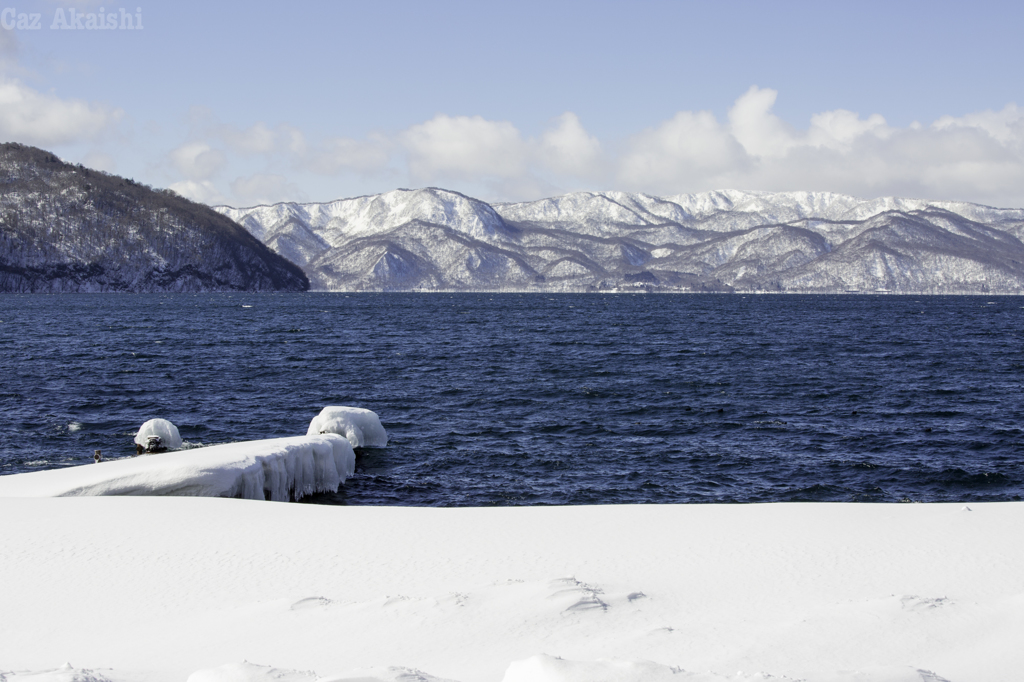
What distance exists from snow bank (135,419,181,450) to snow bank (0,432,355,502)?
555cm

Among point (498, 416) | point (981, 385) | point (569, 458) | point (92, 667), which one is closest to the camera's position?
point (92, 667)

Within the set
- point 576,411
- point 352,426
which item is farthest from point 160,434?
point 576,411

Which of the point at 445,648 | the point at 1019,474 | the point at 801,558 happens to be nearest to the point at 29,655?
the point at 445,648

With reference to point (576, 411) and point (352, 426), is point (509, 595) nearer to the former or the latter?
point (352, 426)

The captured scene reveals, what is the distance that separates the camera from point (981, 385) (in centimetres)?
3881

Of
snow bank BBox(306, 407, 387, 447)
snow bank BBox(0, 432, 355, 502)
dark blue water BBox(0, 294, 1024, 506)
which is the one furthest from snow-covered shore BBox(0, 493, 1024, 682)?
snow bank BBox(306, 407, 387, 447)

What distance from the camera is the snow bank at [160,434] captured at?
23.4m

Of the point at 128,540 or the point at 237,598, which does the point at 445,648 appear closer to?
the point at 237,598

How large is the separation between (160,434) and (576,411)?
15957 mm

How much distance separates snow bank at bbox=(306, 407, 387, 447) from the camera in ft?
78.4

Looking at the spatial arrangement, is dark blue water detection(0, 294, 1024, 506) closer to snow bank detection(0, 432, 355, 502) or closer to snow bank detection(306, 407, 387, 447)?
snow bank detection(306, 407, 387, 447)

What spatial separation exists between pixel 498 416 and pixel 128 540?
20.7 m

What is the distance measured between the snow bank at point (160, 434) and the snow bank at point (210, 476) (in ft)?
18.2

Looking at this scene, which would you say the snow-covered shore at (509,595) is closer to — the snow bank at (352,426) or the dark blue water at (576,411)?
the dark blue water at (576,411)
